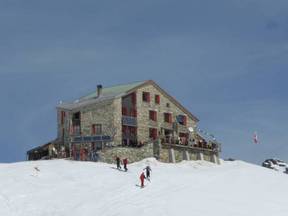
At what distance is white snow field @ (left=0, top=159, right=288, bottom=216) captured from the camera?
47.1 meters

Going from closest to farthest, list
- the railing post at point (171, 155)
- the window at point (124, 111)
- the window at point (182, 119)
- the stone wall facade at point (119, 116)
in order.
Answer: the railing post at point (171, 155), the stone wall facade at point (119, 116), the window at point (124, 111), the window at point (182, 119)

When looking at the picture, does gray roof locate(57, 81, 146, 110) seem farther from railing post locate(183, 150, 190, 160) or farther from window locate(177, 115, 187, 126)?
railing post locate(183, 150, 190, 160)

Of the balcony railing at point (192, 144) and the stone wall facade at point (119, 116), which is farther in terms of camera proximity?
the stone wall facade at point (119, 116)

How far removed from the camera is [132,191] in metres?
51.9

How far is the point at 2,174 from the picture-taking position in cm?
5719

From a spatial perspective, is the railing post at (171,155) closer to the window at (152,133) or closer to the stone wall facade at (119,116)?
the stone wall facade at (119,116)

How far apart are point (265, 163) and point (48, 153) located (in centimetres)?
5895

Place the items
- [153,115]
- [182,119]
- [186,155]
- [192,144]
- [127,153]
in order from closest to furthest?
[127,153], [186,155], [192,144], [153,115], [182,119]

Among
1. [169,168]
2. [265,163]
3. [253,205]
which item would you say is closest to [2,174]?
[169,168]

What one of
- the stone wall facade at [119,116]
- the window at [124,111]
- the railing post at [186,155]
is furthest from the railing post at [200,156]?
the window at [124,111]

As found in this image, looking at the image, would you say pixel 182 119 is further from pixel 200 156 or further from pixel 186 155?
pixel 186 155

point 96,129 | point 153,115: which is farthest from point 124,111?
point 153,115

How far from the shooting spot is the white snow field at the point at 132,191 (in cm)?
4712

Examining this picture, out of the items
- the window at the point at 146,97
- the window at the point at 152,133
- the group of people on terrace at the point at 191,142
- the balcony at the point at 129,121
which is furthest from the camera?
the window at the point at 146,97
